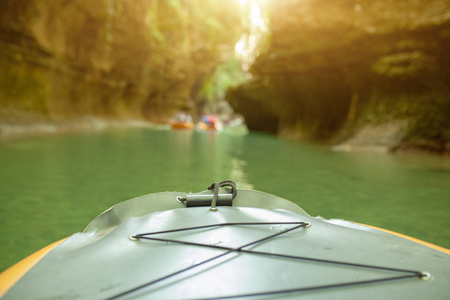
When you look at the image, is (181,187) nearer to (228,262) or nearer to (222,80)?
(228,262)

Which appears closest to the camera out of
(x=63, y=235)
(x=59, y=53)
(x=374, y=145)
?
(x=63, y=235)

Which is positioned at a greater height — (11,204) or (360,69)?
(360,69)

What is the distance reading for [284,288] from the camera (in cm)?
103

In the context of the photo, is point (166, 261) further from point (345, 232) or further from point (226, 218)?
point (345, 232)

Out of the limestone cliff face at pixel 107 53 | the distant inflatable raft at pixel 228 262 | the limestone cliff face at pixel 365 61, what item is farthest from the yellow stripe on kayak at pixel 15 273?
the limestone cliff face at pixel 107 53

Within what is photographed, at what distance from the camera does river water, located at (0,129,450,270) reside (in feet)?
8.89

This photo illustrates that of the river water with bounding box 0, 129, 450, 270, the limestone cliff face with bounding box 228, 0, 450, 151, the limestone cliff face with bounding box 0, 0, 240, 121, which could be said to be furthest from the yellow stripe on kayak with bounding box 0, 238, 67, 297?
the limestone cliff face with bounding box 0, 0, 240, 121

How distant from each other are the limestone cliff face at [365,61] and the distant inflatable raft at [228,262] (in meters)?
9.72

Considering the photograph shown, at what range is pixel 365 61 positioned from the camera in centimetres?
1148

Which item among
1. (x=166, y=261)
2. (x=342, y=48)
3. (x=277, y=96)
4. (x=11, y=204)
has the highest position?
(x=342, y=48)

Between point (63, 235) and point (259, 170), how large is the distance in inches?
147

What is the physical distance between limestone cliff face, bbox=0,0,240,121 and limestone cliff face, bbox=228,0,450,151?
7662 mm

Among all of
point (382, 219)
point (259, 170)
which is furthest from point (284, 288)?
point (259, 170)

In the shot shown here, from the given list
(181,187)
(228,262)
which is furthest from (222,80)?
(228,262)
